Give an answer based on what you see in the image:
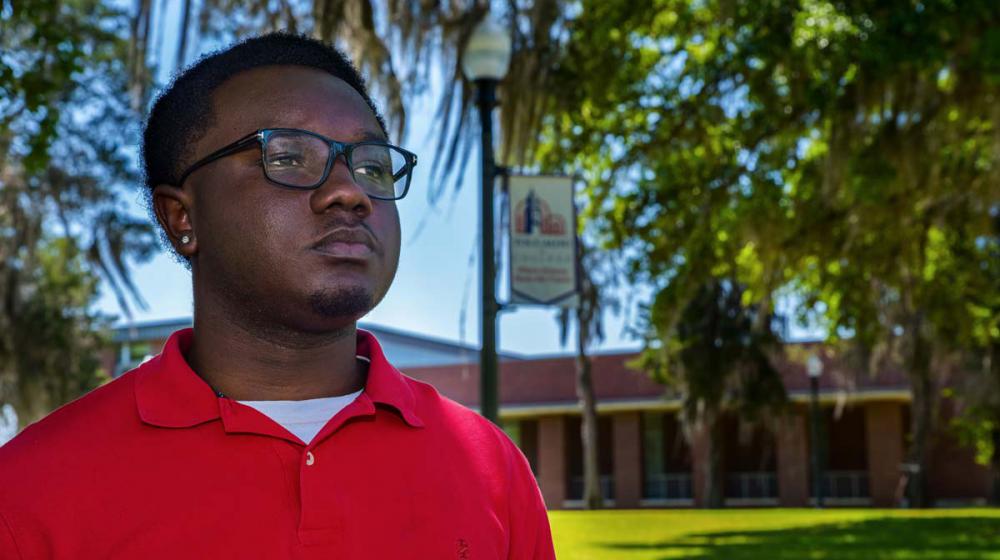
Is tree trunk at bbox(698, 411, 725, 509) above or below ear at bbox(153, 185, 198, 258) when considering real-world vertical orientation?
below

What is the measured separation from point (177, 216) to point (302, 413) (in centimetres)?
41

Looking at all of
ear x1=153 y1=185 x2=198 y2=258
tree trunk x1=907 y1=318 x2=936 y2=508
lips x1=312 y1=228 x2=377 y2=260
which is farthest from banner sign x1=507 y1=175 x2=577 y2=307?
tree trunk x1=907 y1=318 x2=936 y2=508

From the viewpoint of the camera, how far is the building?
34594mm

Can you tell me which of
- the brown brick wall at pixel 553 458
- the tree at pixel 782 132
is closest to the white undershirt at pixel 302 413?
the tree at pixel 782 132

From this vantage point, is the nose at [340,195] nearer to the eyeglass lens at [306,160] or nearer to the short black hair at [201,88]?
the eyeglass lens at [306,160]

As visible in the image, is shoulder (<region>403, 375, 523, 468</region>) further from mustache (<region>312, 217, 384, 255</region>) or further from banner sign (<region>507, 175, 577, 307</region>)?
banner sign (<region>507, 175, 577, 307</region>)

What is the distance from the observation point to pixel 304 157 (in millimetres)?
1949

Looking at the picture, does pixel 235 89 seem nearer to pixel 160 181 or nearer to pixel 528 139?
pixel 160 181

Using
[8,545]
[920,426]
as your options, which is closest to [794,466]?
[920,426]

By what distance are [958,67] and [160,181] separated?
10.4 meters

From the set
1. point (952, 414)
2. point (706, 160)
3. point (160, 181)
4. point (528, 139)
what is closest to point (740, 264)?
point (706, 160)

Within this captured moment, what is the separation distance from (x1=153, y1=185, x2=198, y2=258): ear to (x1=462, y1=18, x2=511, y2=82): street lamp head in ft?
18.3

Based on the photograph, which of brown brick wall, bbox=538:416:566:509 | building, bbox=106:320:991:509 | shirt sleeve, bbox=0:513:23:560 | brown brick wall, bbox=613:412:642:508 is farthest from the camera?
brown brick wall, bbox=538:416:566:509

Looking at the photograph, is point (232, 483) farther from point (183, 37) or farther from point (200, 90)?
point (183, 37)
